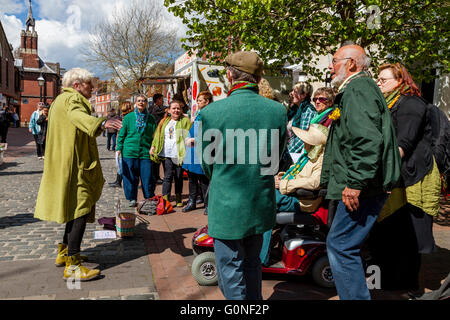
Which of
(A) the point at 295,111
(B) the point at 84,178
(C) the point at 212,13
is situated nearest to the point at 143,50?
(C) the point at 212,13

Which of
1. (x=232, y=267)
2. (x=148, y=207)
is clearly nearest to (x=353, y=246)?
(x=232, y=267)

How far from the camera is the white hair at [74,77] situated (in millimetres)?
3650

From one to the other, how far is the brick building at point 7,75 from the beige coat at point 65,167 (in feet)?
158

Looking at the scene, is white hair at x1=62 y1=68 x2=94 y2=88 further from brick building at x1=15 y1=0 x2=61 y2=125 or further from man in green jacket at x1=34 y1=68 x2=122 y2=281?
brick building at x1=15 y1=0 x2=61 y2=125

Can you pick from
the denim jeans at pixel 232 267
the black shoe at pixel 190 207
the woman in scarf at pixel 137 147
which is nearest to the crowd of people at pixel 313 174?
the denim jeans at pixel 232 267

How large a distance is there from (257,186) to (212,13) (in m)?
6.93

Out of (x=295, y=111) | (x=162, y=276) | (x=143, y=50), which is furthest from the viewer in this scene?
(x=143, y=50)

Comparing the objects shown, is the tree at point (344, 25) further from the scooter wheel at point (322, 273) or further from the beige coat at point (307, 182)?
the scooter wheel at point (322, 273)

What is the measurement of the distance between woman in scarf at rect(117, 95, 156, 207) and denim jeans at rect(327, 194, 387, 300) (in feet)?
14.7

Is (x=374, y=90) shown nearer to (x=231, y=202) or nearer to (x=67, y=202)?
(x=231, y=202)

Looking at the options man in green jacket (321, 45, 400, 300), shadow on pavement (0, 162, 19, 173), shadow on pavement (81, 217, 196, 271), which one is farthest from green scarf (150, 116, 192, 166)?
shadow on pavement (0, 162, 19, 173)

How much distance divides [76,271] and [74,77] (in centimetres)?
184

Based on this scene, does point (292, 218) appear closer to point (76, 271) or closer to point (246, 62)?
point (246, 62)

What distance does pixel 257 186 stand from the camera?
2.41 metres
